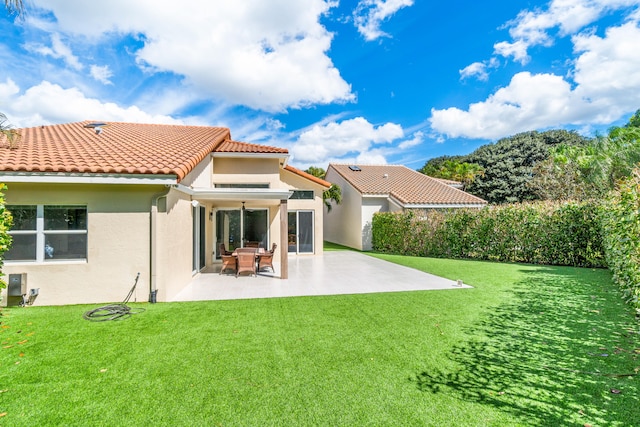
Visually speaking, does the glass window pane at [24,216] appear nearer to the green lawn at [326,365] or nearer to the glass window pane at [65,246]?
the glass window pane at [65,246]

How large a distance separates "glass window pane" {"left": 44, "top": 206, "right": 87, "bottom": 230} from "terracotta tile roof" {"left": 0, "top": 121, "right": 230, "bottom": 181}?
1228mm

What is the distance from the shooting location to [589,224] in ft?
48.7

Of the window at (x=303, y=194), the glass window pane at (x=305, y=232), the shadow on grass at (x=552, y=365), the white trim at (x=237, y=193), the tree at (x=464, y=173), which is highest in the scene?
Answer: the tree at (x=464, y=173)

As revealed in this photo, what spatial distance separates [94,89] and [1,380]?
1888 cm

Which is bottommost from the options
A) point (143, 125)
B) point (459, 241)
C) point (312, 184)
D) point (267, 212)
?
point (459, 241)

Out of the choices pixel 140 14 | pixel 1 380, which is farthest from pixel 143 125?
pixel 1 380

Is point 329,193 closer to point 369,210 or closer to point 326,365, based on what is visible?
point 369,210

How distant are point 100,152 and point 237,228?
838cm

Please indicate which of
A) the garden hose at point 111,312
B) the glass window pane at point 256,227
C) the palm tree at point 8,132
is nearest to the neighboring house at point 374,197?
the glass window pane at point 256,227

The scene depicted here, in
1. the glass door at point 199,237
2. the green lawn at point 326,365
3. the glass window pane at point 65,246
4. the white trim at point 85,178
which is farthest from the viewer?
the glass door at point 199,237

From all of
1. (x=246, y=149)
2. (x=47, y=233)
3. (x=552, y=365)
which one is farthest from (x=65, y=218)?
(x=552, y=365)

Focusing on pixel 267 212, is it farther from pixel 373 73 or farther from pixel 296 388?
pixel 373 73

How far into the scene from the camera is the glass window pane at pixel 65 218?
893 cm

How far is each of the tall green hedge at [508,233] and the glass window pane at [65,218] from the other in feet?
59.5
